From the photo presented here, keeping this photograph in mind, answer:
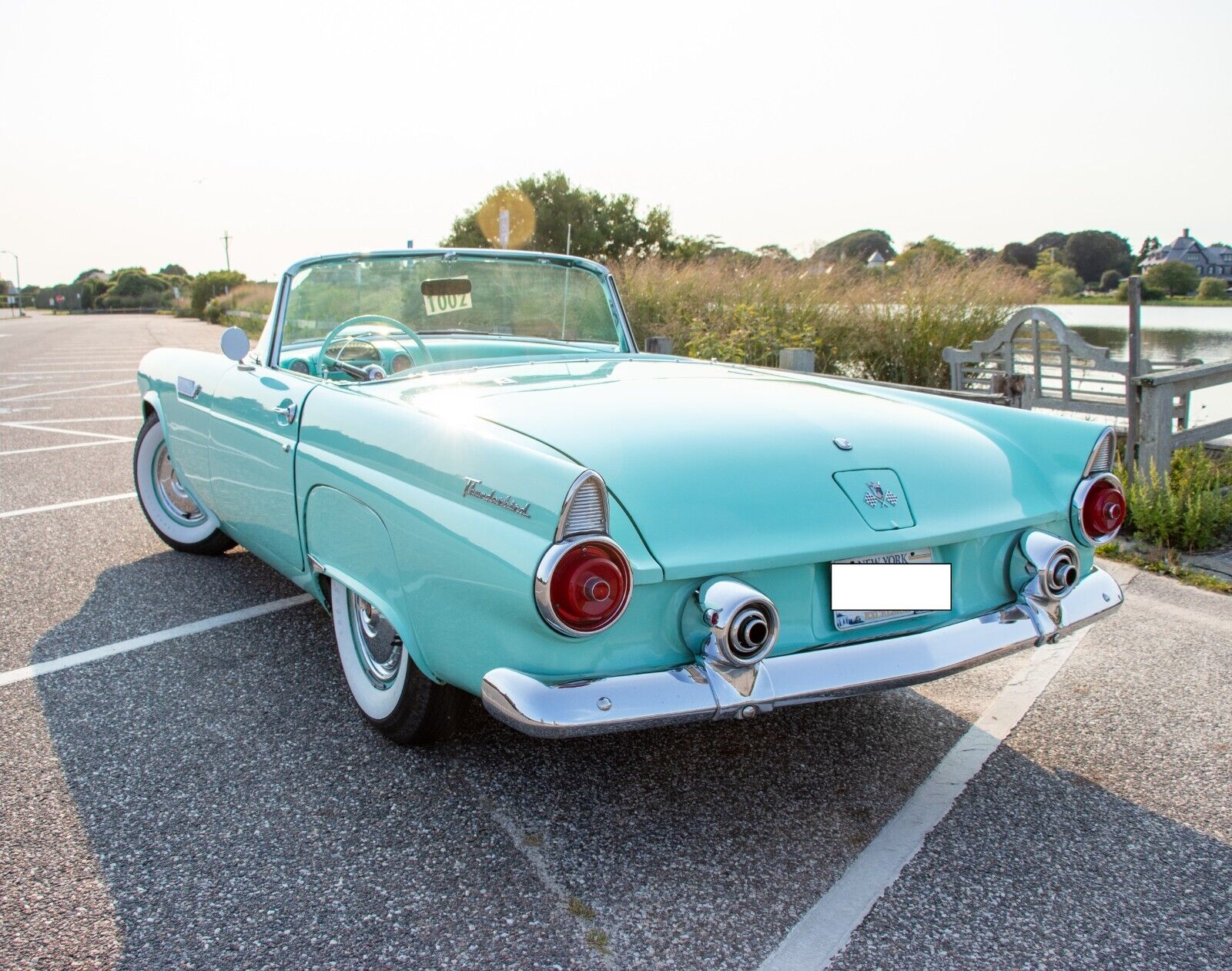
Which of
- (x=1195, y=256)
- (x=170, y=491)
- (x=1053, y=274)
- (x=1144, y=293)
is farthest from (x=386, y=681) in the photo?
(x=1053, y=274)

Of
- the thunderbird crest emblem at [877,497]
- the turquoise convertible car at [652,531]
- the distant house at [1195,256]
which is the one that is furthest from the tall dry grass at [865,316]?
the thunderbird crest emblem at [877,497]

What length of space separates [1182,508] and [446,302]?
148 inches

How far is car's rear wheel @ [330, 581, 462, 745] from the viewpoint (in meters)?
2.56

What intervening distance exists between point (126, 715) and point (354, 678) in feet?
2.36

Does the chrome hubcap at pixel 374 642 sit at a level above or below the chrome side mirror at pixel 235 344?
below

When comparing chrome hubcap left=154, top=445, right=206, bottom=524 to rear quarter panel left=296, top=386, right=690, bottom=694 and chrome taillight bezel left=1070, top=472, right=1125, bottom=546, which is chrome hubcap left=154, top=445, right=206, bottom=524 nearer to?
rear quarter panel left=296, top=386, right=690, bottom=694

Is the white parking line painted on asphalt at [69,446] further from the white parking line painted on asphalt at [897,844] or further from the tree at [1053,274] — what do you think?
the tree at [1053,274]

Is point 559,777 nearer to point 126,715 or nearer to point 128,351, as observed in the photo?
point 126,715

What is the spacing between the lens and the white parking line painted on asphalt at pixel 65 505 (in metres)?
5.38

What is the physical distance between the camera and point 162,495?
4.76 m

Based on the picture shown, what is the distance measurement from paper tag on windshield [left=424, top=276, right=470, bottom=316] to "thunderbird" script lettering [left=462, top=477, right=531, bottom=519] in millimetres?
1697

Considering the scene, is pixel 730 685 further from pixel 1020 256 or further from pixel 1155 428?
pixel 1020 256

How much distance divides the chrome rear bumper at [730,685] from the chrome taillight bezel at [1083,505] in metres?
0.48

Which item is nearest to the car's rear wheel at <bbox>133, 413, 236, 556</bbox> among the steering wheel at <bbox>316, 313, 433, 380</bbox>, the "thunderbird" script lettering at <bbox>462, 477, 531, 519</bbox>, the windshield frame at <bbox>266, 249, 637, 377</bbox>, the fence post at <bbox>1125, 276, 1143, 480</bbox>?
the windshield frame at <bbox>266, 249, 637, 377</bbox>
